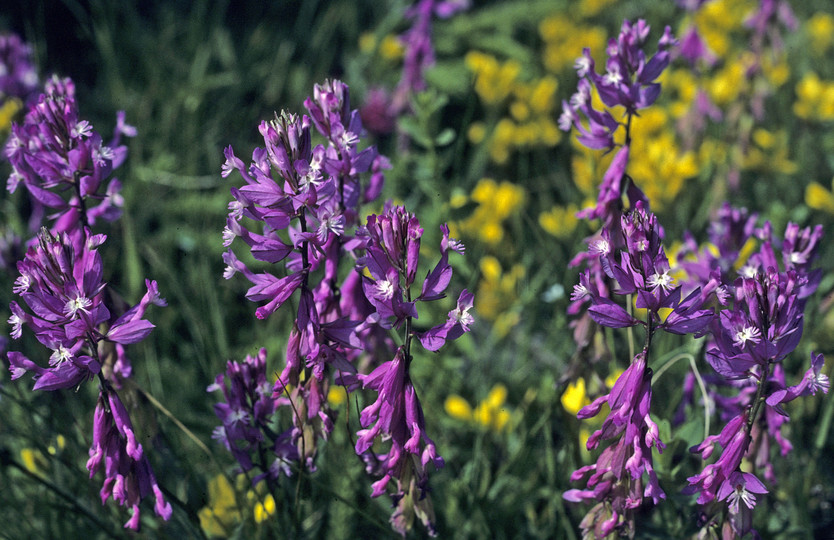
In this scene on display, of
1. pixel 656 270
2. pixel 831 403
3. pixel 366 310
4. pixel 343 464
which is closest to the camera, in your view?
pixel 656 270

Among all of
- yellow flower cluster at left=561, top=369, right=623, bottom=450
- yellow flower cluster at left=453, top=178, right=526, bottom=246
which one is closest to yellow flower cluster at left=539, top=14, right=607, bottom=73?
yellow flower cluster at left=453, top=178, right=526, bottom=246

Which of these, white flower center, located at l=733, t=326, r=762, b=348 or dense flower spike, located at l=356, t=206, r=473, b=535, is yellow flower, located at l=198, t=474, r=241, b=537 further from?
white flower center, located at l=733, t=326, r=762, b=348

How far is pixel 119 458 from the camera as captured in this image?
2.11m

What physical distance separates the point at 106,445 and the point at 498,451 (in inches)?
80.3

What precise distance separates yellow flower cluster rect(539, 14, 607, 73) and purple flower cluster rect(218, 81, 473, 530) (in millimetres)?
3860

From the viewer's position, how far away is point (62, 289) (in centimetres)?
196

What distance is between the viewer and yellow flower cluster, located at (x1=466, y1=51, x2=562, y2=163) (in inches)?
206

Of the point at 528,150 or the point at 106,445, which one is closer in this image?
the point at 106,445

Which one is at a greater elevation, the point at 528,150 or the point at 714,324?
the point at 528,150

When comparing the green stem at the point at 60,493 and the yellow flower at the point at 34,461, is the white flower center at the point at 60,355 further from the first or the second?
the yellow flower at the point at 34,461

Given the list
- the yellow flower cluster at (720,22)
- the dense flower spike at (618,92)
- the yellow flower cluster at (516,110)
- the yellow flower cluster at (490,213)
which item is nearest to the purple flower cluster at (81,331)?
the dense flower spike at (618,92)

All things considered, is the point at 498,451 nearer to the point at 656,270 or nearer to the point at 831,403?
the point at 831,403

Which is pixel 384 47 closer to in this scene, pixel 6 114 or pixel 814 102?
pixel 6 114

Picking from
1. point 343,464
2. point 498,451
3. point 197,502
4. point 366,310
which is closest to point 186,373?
point 197,502
